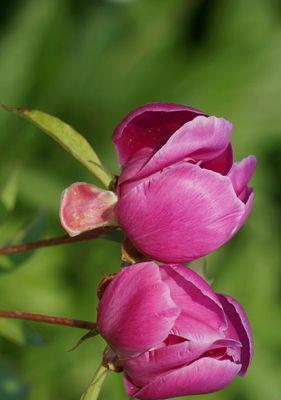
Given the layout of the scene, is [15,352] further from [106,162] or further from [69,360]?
[106,162]

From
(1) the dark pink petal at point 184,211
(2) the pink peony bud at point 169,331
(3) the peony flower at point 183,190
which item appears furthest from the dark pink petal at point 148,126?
(2) the pink peony bud at point 169,331

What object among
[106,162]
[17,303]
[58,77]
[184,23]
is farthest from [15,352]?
[184,23]

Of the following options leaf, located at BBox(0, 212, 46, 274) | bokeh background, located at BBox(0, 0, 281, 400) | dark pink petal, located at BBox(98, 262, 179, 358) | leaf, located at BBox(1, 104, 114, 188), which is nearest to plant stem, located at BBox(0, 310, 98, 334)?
dark pink petal, located at BBox(98, 262, 179, 358)

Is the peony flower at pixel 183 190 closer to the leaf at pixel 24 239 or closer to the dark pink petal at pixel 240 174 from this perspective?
the dark pink petal at pixel 240 174

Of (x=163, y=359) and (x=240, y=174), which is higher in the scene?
(x=240, y=174)

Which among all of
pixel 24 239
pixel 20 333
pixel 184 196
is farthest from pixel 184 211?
pixel 24 239

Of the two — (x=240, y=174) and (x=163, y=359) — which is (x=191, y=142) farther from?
(x=163, y=359)
